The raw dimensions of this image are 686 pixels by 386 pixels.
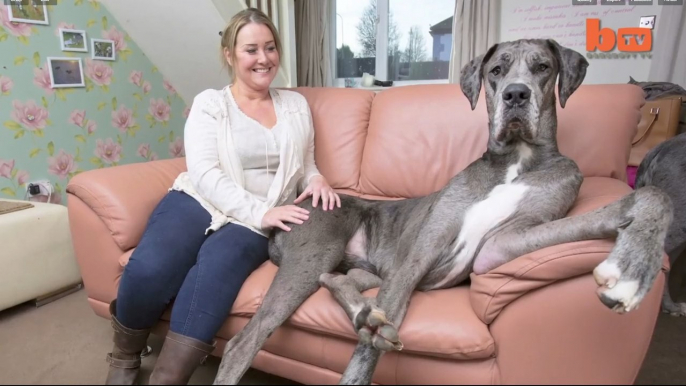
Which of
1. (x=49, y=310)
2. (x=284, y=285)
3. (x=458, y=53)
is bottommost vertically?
(x=49, y=310)

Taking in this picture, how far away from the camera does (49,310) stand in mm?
2252

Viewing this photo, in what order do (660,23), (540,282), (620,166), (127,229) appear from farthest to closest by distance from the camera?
1. (660,23)
2. (620,166)
3. (127,229)
4. (540,282)

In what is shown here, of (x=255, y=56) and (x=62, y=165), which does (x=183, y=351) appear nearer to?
(x=255, y=56)

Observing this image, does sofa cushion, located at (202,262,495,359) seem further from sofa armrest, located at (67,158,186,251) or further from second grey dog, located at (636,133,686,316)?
second grey dog, located at (636,133,686,316)

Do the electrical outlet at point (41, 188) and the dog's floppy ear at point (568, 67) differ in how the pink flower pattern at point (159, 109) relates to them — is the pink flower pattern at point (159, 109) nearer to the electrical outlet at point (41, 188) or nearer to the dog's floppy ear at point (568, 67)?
the electrical outlet at point (41, 188)

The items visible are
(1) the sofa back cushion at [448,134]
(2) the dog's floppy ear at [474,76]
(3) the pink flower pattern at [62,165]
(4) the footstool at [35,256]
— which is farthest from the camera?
(3) the pink flower pattern at [62,165]

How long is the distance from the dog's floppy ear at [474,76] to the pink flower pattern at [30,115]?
2.41 metres

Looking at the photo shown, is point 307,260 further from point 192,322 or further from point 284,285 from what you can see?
point 192,322

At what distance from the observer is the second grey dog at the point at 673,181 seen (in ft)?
Result: 6.17

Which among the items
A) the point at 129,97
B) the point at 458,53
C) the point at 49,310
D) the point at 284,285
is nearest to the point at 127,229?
the point at 284,285

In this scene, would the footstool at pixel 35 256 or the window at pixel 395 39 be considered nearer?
the footstool at pixel 35 256

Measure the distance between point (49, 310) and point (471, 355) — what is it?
205 centimetres

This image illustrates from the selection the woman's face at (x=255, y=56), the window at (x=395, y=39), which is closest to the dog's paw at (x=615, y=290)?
the woman's face at (x=255, y=56)

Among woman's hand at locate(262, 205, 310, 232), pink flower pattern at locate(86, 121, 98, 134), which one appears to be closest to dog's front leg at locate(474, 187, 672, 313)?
woman's hand at locate(262, 205, 310, 232)
